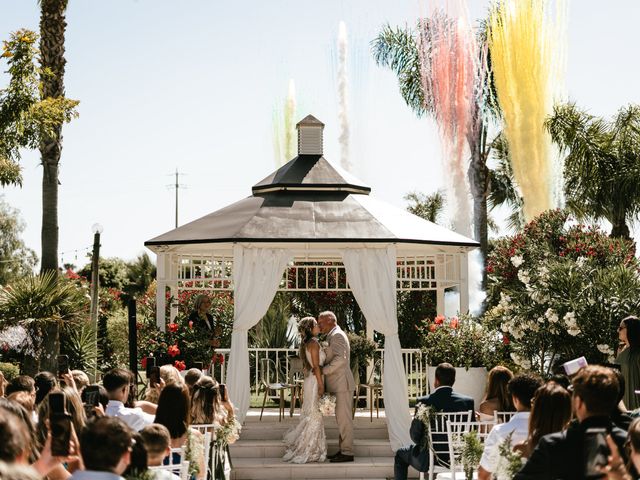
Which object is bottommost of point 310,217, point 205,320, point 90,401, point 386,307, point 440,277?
point 90,401

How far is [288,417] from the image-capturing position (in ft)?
48.9

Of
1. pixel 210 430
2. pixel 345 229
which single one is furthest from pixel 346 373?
pixel 210 430

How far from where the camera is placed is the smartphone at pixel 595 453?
4090 millimetres

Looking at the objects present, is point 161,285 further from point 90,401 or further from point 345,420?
point 90,401

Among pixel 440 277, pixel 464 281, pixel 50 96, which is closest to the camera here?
pixel 464 281

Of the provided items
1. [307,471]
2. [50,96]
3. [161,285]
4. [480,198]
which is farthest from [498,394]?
[480,198]

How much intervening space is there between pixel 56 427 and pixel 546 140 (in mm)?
28060

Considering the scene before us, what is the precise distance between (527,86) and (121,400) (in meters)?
25.2

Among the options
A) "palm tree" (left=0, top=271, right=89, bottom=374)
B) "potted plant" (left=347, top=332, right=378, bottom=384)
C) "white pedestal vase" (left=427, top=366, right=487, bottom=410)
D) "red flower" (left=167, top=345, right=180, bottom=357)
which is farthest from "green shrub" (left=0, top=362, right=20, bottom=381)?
"white pedestal vase" (left=427, top=366, right=487, bottom=410)

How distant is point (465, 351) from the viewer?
14133 millimetres

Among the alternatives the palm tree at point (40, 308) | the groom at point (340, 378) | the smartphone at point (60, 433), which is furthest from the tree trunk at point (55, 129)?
the smartphone at point (60, 433)

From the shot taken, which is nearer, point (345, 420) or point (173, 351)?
point (345, 420)

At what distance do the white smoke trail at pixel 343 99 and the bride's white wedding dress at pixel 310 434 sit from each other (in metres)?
25.1

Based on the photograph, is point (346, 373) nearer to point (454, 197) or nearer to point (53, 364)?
point (53, 364)
